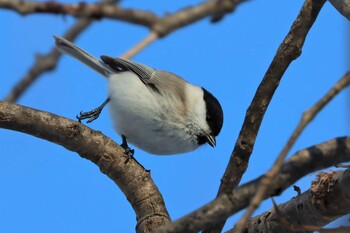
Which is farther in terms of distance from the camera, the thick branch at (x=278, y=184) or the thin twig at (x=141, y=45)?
the thick branch at (x=278, y=184)

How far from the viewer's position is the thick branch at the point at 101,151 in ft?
10.7

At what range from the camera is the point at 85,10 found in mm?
931

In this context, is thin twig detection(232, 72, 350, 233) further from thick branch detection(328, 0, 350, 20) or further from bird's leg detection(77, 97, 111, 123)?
bird's leg detection(77, 97, 111, 123)

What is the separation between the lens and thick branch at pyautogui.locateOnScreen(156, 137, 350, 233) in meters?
1.68

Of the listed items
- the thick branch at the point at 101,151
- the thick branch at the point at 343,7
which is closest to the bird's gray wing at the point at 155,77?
the thick branch at the point at 101,151

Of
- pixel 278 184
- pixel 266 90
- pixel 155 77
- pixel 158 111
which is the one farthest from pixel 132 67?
pixel 278 184

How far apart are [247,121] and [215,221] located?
1349 mm

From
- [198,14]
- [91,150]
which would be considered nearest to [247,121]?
[91,150]

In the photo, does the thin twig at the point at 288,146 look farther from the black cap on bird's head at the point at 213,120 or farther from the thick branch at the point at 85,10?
the black cap on bird's head at the point at 213,120

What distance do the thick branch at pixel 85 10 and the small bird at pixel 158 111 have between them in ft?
11.1

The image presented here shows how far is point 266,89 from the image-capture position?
295 centimetres

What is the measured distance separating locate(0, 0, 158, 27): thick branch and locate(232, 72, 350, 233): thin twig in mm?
465

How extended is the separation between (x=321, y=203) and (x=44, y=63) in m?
1.92

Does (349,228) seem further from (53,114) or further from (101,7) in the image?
(53,114)
